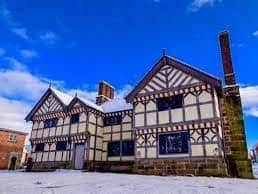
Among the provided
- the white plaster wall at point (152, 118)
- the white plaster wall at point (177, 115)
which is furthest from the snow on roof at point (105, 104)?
the white plaster wall at point (177, 115)

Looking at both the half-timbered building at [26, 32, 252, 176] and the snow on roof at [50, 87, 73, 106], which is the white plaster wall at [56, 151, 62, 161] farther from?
the snow on roof at [50, 87, 73, 106]

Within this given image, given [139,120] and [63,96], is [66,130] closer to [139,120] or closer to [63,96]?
[63,96]

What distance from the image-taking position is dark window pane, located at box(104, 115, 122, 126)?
2398cm

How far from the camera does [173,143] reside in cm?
Result: 1700

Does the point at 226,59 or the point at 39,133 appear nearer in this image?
the point at 226,59

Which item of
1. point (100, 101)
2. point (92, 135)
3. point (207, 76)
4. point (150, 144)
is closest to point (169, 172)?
point (150, 144)

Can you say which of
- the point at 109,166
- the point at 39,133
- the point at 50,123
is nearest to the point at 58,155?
the point at 50,123

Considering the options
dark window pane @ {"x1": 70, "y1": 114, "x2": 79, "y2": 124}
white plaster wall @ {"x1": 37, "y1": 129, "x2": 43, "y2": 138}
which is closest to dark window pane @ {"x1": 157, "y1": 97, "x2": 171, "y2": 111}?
dark window pane @ {"x1": 70, "y1": 114, "x2": 79, "y2": 124}

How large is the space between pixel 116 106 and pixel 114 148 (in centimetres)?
449

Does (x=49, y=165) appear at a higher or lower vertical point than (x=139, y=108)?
lower

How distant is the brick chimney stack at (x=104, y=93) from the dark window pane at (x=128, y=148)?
7.56 m

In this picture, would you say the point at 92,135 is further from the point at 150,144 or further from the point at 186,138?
the point at 186,138

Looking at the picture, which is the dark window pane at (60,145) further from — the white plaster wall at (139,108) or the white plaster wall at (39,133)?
the white plaster wall at (139,108)

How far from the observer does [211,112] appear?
16.1 metres
